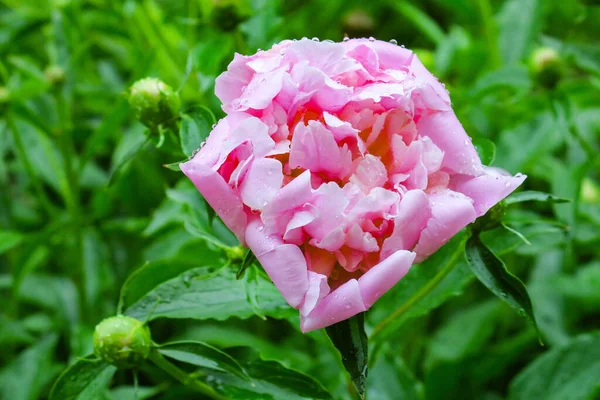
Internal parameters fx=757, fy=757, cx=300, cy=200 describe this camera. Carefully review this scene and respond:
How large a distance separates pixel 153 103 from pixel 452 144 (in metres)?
0.34

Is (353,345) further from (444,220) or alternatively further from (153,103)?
(153,103)

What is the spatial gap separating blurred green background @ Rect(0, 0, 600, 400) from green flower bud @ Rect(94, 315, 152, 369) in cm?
16

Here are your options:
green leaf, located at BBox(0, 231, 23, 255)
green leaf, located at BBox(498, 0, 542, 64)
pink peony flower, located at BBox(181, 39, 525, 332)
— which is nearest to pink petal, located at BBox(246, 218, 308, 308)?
pink peony flower, located at BBox(181, 39, 525, 332)

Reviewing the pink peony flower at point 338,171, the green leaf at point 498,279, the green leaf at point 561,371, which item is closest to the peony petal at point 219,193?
the pink peony flower at point 338,171

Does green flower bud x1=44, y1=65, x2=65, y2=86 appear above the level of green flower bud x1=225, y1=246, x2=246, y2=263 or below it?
below

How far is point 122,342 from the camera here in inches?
29.6

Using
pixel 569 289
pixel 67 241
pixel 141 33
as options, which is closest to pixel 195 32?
pixel 141 33

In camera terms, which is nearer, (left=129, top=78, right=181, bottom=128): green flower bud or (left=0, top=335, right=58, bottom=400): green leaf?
(left=129, top=78, right=181, bottom=128): green flower bud

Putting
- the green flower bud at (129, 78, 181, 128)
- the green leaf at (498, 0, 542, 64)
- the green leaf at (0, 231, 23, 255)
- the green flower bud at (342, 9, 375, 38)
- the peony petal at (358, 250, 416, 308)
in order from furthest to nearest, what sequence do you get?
the green flower bud at (342, 9, 375, 38) < the green leaf at (498, 0, 542, 64) < the green leaf at (0, 231, 23, 255) < the green flower bud at (129, 78, 181, 128) < the peony petal at (358, 250, 416, 308)

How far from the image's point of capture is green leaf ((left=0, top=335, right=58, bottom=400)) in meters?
1.23

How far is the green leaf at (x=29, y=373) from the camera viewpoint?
1.23 m

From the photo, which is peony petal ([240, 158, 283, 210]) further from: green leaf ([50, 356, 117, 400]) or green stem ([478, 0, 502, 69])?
green stem ([478, 0, 502, 69])

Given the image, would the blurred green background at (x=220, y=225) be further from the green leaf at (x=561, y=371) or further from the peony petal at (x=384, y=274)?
the peony petal at (x=384, y=274)

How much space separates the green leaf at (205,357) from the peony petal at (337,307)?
16 centimetres
